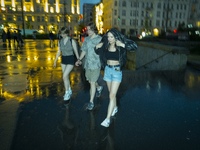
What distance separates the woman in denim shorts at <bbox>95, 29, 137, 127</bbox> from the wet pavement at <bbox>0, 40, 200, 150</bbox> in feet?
1.78

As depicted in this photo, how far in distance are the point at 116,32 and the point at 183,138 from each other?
90.2 inches

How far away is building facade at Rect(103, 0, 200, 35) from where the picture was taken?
241 feet

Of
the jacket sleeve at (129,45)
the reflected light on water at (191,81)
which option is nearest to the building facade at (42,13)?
the reflected light on water at (191,81)

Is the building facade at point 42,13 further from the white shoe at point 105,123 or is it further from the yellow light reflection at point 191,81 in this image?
the white shoe at point 105,123

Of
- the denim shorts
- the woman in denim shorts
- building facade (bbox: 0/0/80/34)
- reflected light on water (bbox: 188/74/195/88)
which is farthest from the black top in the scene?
building facade (bbox: 0/0/80/34)

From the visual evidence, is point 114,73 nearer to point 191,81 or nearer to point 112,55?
point 112,55

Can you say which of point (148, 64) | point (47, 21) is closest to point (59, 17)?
point (47, 21)

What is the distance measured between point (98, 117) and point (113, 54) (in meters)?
1.46

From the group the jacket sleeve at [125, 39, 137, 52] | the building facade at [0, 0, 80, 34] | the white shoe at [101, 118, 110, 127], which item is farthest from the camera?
the building facade at [0, 0, 80, 34]

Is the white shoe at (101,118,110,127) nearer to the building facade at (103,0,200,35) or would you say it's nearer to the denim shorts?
the denim shorts

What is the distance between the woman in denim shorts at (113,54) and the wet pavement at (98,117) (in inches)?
21.3

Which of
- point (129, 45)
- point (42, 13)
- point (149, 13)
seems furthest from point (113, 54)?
point (42, 13)

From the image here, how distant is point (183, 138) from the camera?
3.46 m

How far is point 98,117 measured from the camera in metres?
4.32
